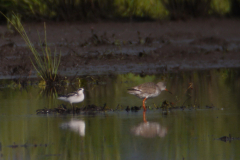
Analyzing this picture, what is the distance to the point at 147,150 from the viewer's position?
5.51m

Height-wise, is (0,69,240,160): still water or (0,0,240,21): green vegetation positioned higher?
(0,0,240,21): green vegetation

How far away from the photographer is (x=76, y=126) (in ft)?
22.8

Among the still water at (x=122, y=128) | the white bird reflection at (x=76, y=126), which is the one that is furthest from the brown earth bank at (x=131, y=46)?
the white bird reflection at (x=76, y=126)

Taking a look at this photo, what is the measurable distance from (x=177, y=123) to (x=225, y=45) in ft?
37.5

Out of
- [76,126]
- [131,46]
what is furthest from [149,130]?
[131,46]

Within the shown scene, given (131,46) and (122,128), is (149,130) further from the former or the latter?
(131,46)

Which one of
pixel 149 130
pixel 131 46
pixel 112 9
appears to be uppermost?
pixel 112 9

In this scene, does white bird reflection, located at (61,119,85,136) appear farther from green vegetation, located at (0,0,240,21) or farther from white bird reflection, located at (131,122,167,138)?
green vegetation, located at (0,0,240,21)

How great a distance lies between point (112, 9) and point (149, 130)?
13.2 metres

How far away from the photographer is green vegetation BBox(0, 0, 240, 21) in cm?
1917

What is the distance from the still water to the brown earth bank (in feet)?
14.0

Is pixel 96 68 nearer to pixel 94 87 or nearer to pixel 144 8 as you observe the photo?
pixel 94 87

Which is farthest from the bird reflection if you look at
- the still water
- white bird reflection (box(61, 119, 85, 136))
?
white bird reflection (box(61, 119, 85, 136))

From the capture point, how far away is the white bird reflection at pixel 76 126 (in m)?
6.62
